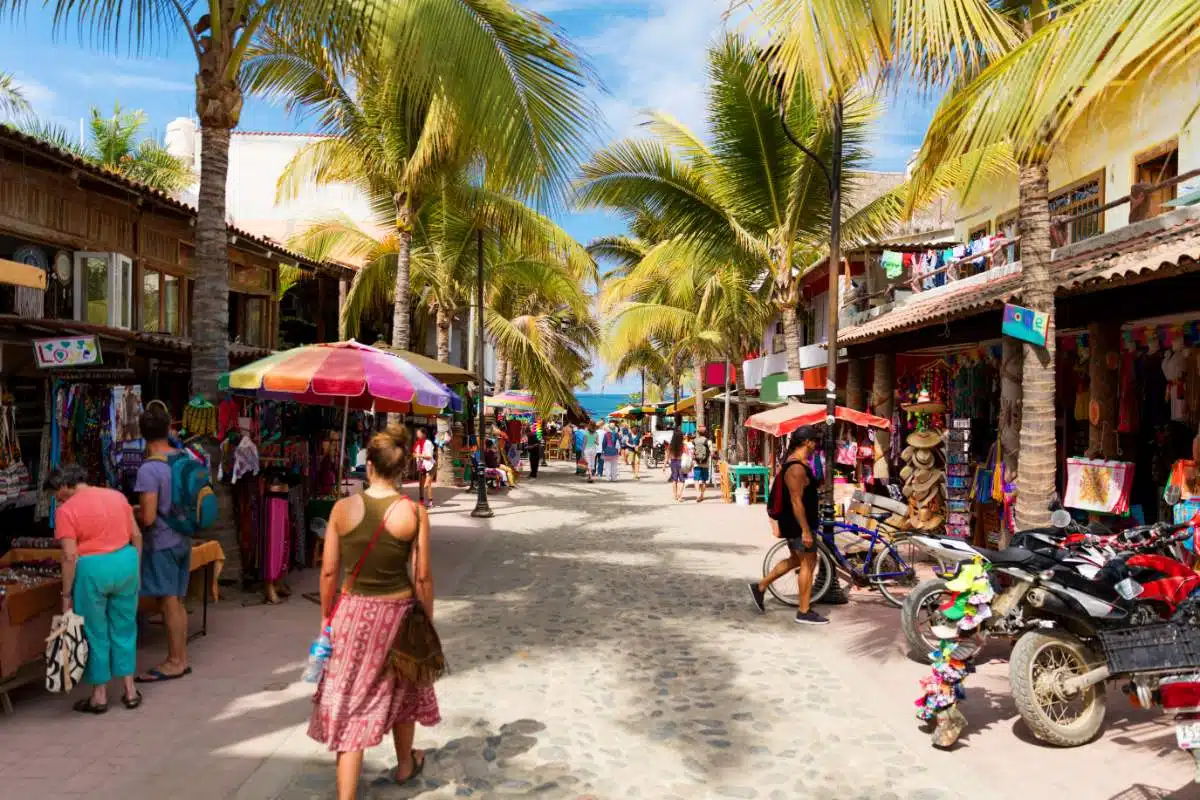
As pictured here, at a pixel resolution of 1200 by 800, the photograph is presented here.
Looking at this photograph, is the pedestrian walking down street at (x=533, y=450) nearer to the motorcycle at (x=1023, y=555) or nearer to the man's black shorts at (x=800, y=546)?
the man's black shorts at (x=800, y=546)

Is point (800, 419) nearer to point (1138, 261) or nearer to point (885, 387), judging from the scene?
point (885, 387)

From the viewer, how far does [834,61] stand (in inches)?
203

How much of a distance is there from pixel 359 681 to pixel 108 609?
93.8 inches

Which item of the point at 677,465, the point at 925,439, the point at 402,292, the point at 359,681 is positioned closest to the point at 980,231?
the point at 925,439

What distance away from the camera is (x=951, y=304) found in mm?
10359

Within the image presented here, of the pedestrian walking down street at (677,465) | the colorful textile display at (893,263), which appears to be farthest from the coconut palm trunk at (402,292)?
the colorful textile display at (893,263)

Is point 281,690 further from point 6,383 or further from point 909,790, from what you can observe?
point 6,383

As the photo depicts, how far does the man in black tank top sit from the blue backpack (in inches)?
191

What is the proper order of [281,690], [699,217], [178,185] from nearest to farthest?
[281,690]
[699,217]
[178,185]

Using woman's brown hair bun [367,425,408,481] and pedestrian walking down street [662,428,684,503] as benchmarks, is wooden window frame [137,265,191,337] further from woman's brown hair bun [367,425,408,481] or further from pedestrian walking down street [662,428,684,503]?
pedestrian walking down street [662,428,684,503]

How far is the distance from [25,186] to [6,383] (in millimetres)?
3534

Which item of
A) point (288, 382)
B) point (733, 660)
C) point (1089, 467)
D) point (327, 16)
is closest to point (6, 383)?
point (288, 382)

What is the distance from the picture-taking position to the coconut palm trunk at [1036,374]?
22.9 feet

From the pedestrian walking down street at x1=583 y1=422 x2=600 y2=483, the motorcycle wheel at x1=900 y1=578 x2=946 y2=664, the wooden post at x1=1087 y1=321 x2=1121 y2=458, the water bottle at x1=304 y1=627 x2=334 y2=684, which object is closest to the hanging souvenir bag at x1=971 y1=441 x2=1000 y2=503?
the wooden post at x1=1087 y1=321 x2=1121 y2=458
